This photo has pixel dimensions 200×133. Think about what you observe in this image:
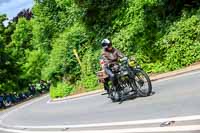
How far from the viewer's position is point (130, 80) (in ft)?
42.5

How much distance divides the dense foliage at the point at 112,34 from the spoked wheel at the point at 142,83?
4767mm

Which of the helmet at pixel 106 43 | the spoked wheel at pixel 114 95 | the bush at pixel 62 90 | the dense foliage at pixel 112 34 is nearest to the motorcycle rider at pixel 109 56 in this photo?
the helmet at pixel 106 43

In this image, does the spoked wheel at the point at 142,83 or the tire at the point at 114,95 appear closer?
the spoked wheel at the point at 142,83

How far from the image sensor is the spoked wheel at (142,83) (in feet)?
40.9

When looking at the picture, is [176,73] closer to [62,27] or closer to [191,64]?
[191,64]

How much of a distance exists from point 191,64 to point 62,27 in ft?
57.5

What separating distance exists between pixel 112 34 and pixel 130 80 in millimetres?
10964

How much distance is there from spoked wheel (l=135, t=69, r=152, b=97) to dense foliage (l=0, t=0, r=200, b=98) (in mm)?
4767

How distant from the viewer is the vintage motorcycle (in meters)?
12.6

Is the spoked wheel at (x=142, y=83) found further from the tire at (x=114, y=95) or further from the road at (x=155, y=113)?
the tire at (x=114, y=95)

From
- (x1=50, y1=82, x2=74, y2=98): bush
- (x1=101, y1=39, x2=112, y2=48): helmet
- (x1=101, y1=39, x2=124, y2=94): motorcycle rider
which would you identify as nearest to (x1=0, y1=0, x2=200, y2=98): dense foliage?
(x1=50, y1=82, x2=74, y2=98): bush

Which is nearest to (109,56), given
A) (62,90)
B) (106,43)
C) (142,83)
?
(106,43)

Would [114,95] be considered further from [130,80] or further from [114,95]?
[130,80]

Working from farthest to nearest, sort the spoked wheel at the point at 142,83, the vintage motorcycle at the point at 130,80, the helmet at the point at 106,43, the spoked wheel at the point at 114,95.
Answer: the spoked wheel at the point at 114,95
the helmet at the point at 106,43
the vintage motorcycle at the point at 130,80
the spoked wheel at the point at 142,83
